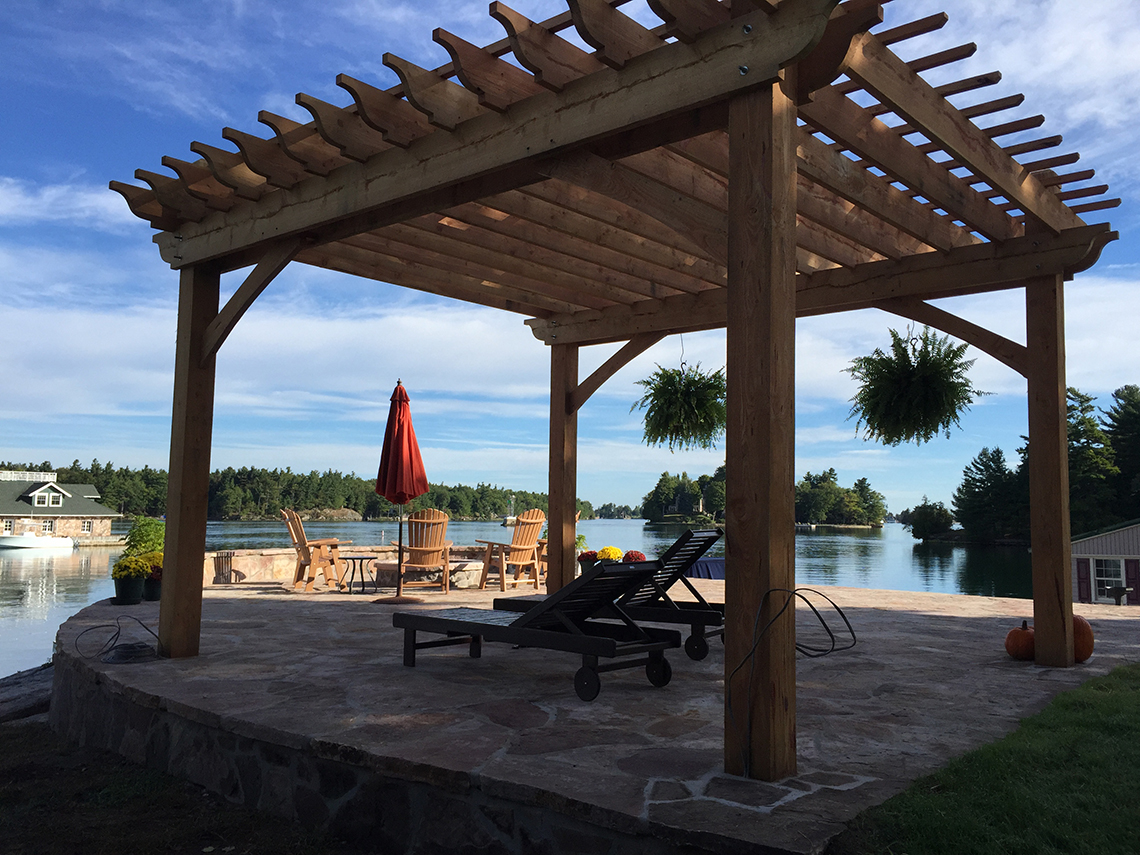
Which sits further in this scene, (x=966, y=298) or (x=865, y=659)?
(x=966, y=298)

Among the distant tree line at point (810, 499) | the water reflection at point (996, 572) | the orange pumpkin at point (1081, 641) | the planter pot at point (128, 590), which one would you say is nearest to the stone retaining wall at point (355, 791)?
the planter pot at point (128, 590)

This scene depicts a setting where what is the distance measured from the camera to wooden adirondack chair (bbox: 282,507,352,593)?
938 cm

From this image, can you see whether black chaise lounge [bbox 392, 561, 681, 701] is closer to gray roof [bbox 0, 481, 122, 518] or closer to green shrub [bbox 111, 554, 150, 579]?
green shrub [bbox 111, 554, 150, 579]

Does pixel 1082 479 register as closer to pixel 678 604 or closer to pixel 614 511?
pixel 678 604

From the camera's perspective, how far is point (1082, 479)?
38.9 meters

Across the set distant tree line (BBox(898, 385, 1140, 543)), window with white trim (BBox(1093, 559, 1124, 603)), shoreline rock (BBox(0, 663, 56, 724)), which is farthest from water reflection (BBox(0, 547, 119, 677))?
distant tree line (BBox(898, 385, 1140, 543))

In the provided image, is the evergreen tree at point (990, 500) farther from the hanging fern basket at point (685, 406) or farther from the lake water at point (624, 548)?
the hanging fern basket at point (685, 406)

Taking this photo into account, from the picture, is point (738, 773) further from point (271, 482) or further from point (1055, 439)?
point (271, 482)

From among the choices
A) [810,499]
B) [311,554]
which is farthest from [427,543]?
[810,499]

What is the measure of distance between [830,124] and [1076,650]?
12.2ft

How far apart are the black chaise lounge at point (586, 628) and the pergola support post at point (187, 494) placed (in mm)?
1436

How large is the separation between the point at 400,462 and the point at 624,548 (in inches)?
484

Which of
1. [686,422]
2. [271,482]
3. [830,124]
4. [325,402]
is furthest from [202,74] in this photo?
[271,482]

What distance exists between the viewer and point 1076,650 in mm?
5266
